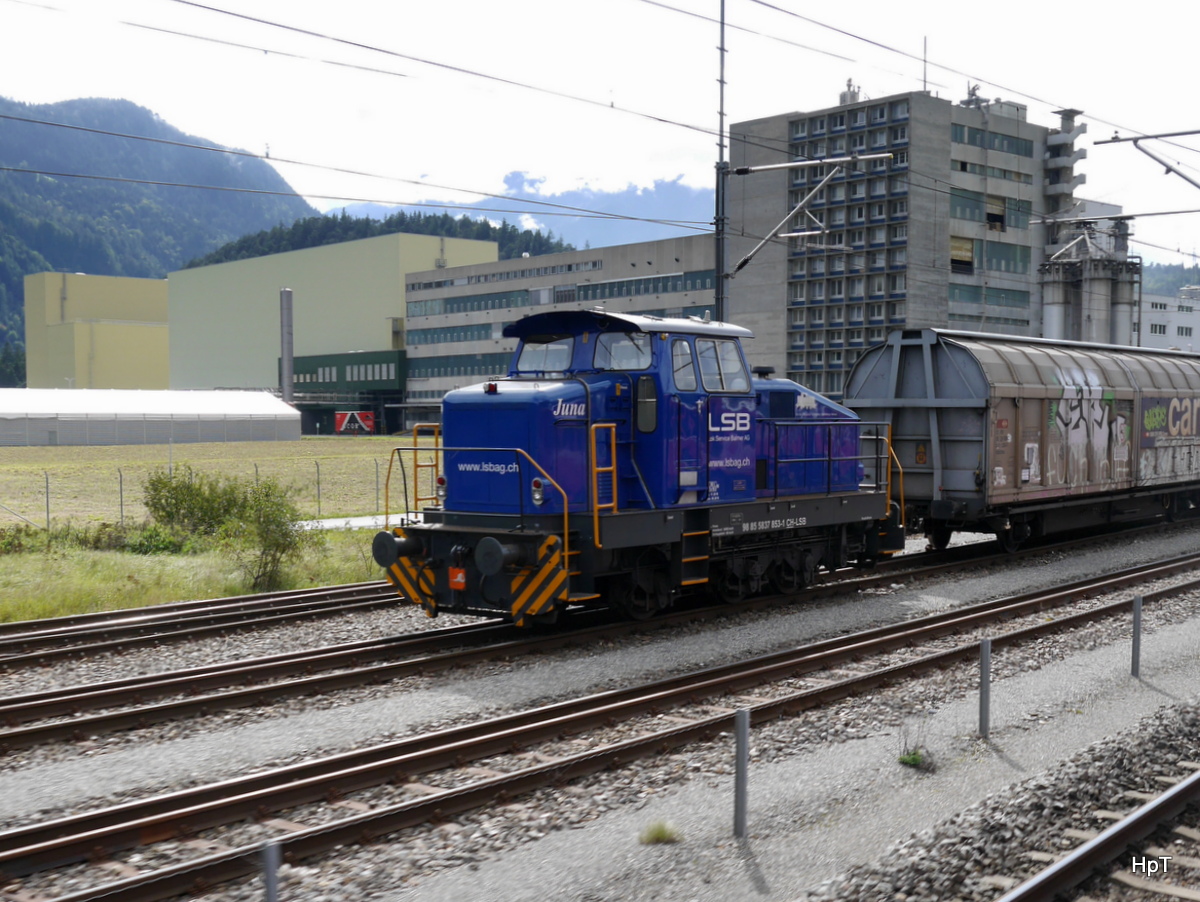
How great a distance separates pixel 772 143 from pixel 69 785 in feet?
255

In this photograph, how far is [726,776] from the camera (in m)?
7.47

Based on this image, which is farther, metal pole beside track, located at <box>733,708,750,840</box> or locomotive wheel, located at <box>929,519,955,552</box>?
locomotive wheel, located at <box>929,519,955,552</box>

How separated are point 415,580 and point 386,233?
18428cm

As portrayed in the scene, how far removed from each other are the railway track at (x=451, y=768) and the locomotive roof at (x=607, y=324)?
155 inches

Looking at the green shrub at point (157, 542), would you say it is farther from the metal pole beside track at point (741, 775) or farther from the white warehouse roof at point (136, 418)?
the white warehouse roof at point (136, 418)

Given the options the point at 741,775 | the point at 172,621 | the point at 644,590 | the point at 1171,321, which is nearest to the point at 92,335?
the point at 1171,321

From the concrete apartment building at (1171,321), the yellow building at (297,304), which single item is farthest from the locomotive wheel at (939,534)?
the concrete apartment building at (1171,321)

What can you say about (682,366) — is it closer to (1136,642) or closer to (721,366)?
(721,366)

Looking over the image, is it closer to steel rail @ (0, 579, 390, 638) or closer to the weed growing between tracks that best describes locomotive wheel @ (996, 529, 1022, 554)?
steel rail @ (0, 579, 390, 638)

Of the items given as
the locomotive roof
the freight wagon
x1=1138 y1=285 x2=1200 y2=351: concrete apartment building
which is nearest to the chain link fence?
the locomotive roof

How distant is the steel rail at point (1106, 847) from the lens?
215 inches

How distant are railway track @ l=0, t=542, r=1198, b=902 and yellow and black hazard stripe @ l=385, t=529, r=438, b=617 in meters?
3.27

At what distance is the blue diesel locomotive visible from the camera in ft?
36.9

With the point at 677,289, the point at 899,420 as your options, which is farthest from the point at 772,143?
the point at 899,420
